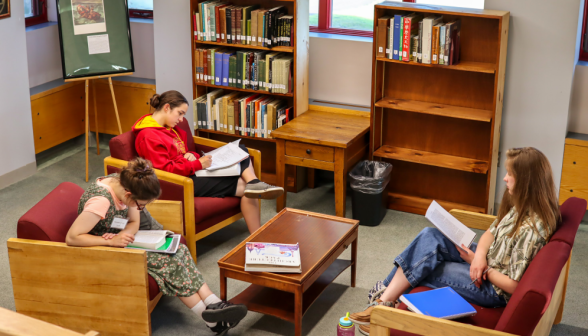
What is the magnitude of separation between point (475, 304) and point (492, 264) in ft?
0.70

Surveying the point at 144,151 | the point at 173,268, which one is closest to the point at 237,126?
the point at 144,151

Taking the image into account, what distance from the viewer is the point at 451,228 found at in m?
3.09

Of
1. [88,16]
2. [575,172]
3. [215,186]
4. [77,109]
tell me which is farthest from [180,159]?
[575,172]

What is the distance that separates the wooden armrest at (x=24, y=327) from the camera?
1136 mm

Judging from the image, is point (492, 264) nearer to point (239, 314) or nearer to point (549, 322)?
point (549, 322)

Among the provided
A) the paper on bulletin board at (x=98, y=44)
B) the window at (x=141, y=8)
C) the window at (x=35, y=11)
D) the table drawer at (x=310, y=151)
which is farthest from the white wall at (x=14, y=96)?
the table drawer at (x=310, y=151)

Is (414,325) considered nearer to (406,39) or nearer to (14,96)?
(406,39)

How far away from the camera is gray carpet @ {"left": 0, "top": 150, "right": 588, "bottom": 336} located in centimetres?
342

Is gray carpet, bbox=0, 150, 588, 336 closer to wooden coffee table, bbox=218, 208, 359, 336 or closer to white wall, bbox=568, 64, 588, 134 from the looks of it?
wooden coffee table, bbox=218, 208, 359, 336

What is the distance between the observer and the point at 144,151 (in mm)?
4039

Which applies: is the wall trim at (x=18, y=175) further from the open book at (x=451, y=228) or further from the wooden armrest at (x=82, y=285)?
the open book at (x=451, y=228)

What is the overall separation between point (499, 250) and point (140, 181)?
1726mm

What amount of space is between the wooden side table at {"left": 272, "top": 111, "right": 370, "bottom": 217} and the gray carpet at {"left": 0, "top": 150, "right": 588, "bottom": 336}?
1.23 feet

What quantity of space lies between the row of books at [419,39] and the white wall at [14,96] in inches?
116
